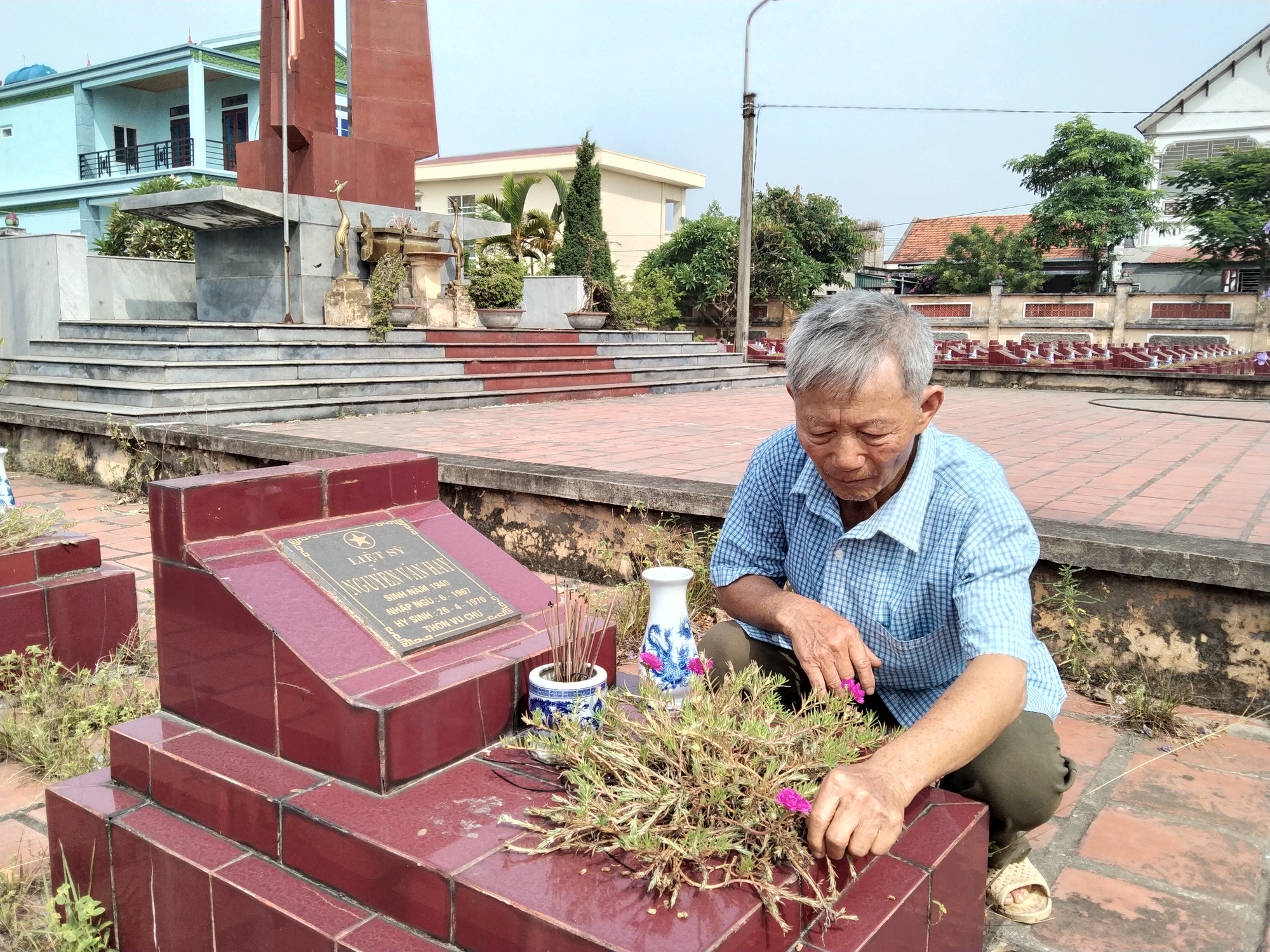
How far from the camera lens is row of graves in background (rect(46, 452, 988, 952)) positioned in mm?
1376

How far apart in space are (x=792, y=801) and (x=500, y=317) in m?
11.0

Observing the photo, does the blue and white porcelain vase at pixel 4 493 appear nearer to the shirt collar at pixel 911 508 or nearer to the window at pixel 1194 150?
the shirt collar at pixel 911 508

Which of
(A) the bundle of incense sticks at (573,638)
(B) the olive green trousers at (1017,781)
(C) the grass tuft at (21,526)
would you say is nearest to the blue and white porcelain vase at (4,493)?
(C) the grass tuft at (21,526)

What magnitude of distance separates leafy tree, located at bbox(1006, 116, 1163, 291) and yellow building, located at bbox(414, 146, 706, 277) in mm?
12262

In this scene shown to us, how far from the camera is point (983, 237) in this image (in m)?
33.4

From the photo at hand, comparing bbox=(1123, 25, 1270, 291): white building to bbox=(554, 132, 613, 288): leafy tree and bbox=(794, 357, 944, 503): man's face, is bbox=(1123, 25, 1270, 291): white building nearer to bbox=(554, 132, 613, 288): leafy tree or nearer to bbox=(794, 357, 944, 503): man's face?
bbox=(554, 132, 613, 288): leafy tree

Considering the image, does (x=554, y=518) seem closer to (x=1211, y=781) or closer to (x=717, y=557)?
(x=717, y=557)

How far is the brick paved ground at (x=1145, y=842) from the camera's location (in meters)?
1.79

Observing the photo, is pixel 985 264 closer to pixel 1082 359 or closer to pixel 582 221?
pixel 1082 359

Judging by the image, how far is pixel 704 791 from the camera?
1412mm

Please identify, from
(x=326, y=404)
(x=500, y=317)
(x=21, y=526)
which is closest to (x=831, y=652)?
(x=21, y=526)

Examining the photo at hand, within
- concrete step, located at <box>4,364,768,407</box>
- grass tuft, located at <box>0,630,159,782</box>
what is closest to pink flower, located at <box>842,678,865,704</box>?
grass tuft, located at <box>0,630,159,782</box>

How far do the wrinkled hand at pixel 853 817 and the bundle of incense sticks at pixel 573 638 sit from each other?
0.66 metres

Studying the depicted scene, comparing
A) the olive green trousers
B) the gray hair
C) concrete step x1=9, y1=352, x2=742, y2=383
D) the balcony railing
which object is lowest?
the olive green trousers
